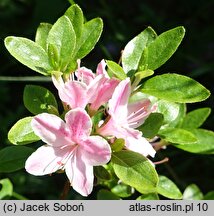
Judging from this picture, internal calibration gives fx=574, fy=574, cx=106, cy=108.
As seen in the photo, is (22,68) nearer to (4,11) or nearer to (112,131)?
(4,11)

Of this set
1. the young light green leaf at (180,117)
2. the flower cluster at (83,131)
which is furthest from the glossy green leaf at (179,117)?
the flower cluster at (83,131)

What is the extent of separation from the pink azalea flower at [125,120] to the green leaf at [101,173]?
0.39ft

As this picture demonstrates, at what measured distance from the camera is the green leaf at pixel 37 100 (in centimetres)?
144

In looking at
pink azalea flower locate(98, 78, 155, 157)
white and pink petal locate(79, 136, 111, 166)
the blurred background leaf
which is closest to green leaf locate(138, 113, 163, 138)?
pink azalea flower locate(98, 78, 155, 157)

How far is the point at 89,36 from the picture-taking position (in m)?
1.45

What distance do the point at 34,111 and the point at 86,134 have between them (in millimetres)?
195

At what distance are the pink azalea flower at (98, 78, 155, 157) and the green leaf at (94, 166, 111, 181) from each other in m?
0.12

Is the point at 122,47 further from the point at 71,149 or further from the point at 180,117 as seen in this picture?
the point at 71,149

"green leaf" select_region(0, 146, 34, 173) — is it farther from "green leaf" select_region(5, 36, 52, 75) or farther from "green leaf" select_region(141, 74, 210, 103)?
"green leaf" select_region(141, 74, 210, 103)

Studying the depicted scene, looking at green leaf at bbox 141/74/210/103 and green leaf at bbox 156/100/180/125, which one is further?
green leaf at bbox 156/100/180/125

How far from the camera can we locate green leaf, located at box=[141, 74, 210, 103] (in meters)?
1.32

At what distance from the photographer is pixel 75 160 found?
4.46 ft

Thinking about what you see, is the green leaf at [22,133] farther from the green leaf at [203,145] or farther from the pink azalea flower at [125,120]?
the green leaf at [203,145]

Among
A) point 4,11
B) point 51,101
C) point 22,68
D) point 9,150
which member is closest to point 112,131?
point 51,101
